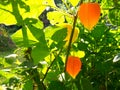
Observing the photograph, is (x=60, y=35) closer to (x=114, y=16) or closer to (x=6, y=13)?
(x=6, y=13)

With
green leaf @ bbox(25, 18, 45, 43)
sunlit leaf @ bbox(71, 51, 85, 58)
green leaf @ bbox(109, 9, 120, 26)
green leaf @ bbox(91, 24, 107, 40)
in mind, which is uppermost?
green leaf @ bbox(25, 18, 45, 43)

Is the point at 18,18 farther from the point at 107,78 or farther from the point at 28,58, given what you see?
the point at 107,78

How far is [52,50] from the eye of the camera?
0.74m

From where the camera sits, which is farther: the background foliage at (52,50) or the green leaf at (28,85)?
the green leaf at (28,85)

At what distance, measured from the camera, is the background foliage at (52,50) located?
0.62 m

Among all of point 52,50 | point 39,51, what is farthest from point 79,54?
point 39,51

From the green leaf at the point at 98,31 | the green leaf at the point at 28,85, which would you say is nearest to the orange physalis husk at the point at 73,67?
the green leaf at the point at 28,85

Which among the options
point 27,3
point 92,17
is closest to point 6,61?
point 27,3

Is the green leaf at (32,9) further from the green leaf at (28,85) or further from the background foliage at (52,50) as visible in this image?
the green leaf at (28,85)

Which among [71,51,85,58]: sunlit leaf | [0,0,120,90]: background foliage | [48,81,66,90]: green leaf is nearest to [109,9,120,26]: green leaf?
[0,0,120,90]: background foliage

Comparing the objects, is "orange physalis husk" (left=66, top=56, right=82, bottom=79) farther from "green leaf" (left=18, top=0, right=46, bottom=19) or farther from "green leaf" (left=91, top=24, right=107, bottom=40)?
"green leaf" (left=91, top=24, right=107, bottom=40)

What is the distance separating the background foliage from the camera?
62cm

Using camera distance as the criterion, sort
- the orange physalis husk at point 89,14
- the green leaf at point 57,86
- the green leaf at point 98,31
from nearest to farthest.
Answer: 1. the orange physalis husk at point 89,14
2. the green leaf at point 57,86
3. the green leaf at point 98,31

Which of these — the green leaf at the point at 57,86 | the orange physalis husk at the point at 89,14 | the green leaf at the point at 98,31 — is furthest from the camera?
the green leaf at the point at 98,31
